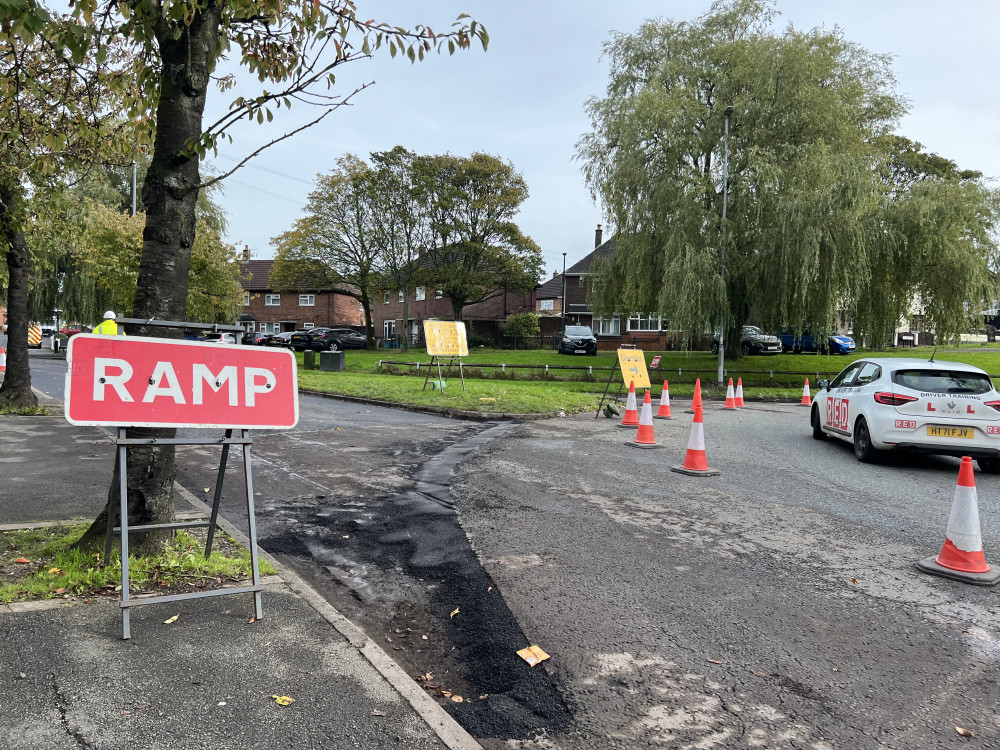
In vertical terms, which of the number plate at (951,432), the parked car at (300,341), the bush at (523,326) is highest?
the bush at (523,326)

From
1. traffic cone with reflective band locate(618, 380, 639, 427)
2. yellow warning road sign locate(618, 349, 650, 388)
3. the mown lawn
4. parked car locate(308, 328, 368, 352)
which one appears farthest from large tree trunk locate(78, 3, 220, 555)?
parked car locate(308, 328, 368, 352)

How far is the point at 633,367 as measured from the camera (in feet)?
51.0

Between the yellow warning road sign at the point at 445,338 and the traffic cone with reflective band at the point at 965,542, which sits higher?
the yellow warning road sign at the point at 445,338

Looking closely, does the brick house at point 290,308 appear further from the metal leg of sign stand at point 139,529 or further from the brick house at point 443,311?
the metal leg of sign stand at point 139,529

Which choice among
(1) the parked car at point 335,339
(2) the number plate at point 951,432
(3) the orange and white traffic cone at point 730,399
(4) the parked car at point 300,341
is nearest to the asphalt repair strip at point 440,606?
(2) the number plate at point 951,432

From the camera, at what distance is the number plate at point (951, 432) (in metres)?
9.02

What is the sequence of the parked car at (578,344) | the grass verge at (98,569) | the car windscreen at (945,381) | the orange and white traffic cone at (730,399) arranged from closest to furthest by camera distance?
the grass verge at (98,569) → the car windscreen at (945,381) → the orange and white traffic cone at (730,399) → the parked car at (578,344)

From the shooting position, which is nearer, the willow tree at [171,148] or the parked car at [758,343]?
the willow tree at [171,148]

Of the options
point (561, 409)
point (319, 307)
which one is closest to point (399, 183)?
point (319, 307)

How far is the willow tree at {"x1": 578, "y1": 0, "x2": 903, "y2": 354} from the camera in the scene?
22.6 meters

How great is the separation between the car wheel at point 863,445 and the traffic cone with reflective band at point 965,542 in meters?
4.96

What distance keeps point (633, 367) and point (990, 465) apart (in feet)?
23.8

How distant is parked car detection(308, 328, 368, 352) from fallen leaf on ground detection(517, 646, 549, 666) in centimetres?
4267

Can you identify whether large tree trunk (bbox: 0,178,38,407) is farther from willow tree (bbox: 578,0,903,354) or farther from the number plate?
willow tree (bbox: 578,0,903,354)
